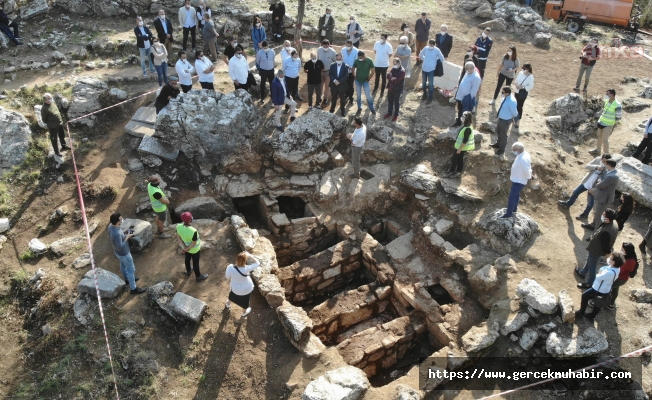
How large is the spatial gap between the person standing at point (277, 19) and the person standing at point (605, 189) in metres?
11.5

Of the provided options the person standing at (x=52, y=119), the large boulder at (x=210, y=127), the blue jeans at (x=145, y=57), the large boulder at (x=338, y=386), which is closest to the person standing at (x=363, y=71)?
the large boulder at (x=210, y=127)

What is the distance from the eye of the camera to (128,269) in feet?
26.4

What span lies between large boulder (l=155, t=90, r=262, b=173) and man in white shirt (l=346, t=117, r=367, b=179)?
244cm

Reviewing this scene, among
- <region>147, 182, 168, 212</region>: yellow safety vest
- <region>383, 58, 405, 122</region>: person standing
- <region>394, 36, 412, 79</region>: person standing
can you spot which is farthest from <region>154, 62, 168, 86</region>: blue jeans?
<region>394, 36, 412, 79</region>: person standing

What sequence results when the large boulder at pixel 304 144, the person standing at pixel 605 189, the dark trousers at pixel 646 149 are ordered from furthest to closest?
the large boulder at pixel 304 144
the dark trousers at pixel 646 149
the person standing at pixel 605 189

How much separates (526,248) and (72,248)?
361 inches

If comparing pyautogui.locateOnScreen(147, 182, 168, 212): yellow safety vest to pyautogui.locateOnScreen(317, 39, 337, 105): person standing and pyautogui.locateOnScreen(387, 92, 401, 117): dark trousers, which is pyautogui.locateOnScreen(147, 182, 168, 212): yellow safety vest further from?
pyautogui.locateOnScreen(387, 92, 401, 117): dark trousers

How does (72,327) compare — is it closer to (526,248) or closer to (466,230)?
(466,230)

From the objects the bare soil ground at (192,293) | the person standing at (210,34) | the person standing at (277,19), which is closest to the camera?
the bare soil ground at (192,293)

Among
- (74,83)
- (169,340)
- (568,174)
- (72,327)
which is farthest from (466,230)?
(74,83)

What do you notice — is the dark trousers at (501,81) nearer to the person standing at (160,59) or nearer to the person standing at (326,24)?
the person standing at (326,24)

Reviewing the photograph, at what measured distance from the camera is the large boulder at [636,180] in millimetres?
9969

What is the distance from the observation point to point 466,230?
33.1 ft

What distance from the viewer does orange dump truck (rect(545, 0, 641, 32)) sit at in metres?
19.7
